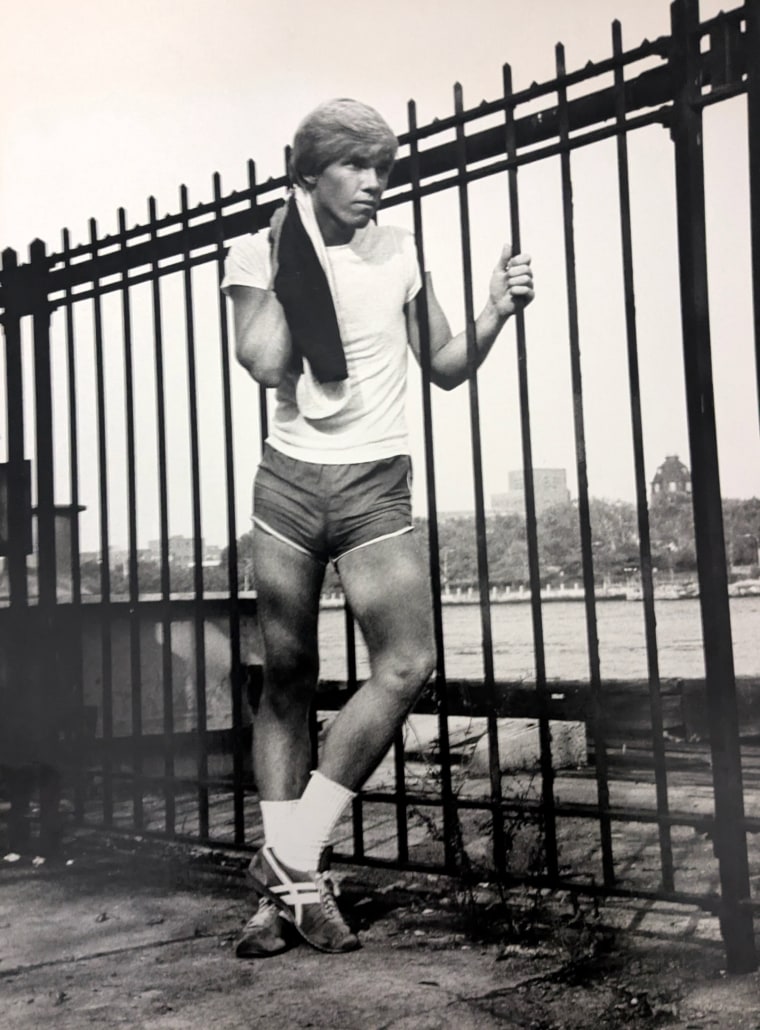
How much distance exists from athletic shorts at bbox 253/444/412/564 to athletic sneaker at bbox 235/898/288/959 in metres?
0.96

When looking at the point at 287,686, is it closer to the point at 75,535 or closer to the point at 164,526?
the point at 164,526

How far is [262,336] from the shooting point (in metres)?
2.91

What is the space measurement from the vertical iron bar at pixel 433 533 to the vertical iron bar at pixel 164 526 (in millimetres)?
1122

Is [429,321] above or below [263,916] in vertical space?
above

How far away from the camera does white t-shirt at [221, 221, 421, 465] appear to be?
2830 millimetres

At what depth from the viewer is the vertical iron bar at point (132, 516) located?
12.1ft

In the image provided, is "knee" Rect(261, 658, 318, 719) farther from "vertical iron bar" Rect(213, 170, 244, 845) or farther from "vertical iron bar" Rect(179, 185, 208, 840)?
"vertical iron bar" Rect(179, 185, 208, 840)

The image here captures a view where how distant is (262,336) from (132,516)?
116 centimetres

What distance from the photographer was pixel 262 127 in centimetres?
317

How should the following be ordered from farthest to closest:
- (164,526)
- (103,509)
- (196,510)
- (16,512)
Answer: (16,512)
(103,509)
(164,526)
(196,510)

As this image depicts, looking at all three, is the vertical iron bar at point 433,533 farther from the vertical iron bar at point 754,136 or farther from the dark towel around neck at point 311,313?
the vertical iron bar at point 754,136

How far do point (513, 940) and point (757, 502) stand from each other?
1.27 metres

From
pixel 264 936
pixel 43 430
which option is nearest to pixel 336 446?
pixel 264 936

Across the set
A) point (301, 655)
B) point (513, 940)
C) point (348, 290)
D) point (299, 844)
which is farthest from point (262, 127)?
point (513, 940)
